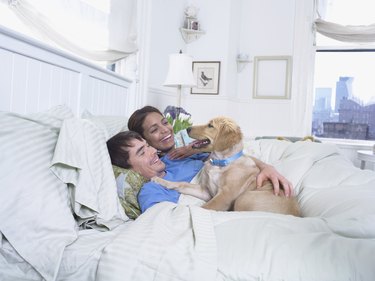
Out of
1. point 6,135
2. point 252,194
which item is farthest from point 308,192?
point 6,135

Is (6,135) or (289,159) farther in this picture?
(289,159)

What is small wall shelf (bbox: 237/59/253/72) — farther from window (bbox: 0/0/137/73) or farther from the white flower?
window (bbox: 0/0/137/73)

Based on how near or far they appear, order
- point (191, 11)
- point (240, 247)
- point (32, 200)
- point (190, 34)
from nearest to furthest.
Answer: point (240, 247), point (32, 200), point (191, 11), point (190, 34)

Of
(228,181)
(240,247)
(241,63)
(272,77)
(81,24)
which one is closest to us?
(240,247)

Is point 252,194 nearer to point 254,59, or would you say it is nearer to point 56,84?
point 56,84

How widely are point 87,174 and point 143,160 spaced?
1.38 feet

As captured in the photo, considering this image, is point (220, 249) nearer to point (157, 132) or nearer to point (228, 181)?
point (228, 181)

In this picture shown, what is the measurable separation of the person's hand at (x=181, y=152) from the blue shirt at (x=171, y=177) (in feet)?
0.07

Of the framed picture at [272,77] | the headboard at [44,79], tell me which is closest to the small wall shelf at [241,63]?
the framed picture at [272,77]

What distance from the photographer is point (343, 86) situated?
13.8 ft

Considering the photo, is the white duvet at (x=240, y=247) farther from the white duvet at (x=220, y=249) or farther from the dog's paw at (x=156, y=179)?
the dog's paw at (x=156, y=179)

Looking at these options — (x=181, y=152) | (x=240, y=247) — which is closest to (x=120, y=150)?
(x=181, y=152)

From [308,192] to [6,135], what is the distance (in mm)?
1186

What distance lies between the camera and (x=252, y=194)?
1.41m
